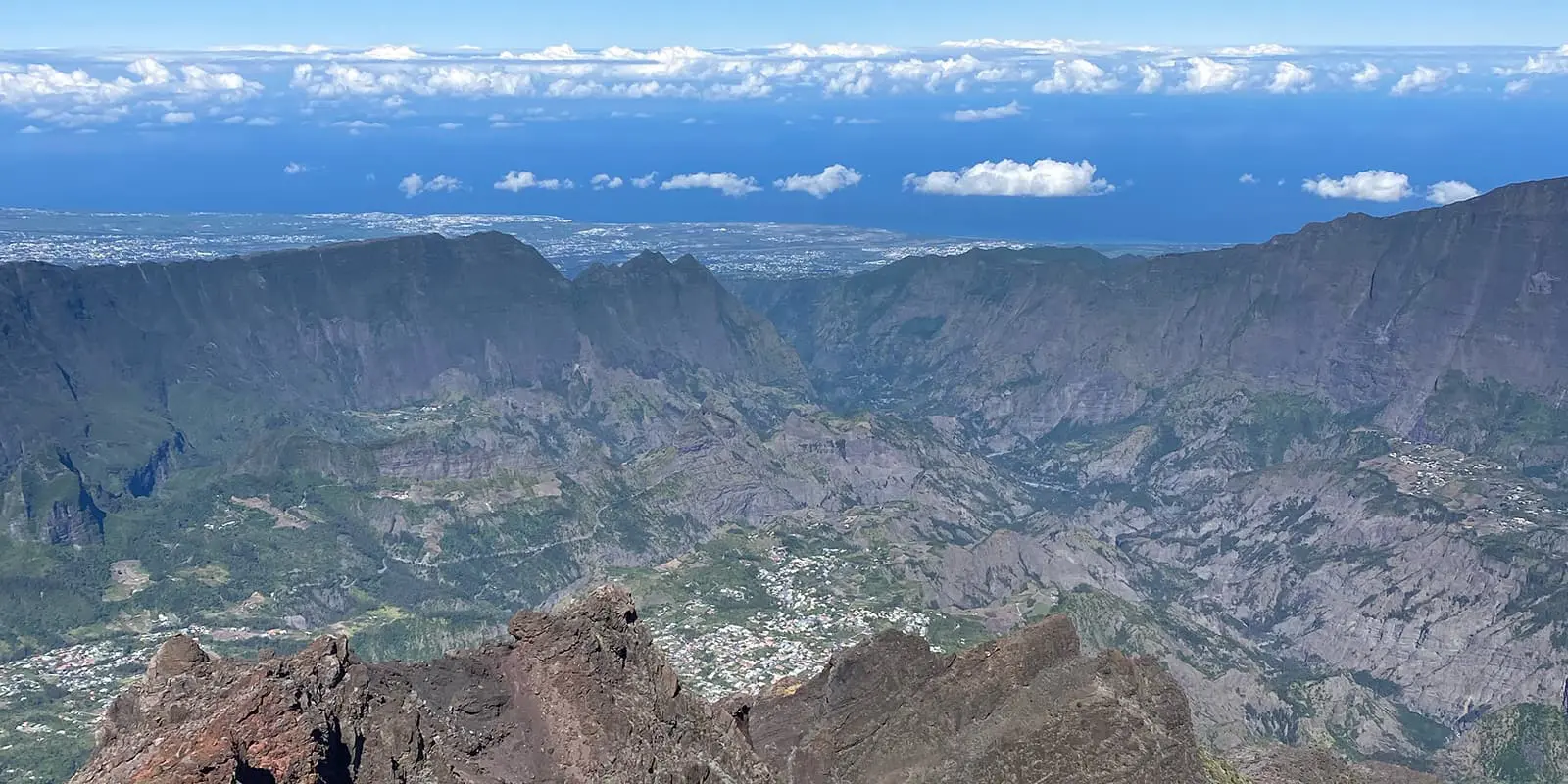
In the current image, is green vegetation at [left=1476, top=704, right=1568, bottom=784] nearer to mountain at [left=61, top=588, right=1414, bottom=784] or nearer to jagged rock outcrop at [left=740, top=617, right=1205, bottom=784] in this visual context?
jagged rock outcrop at [left=740, top=617, right=1205, bottom=784]

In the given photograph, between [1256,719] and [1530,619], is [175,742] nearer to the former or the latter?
[1256,719]

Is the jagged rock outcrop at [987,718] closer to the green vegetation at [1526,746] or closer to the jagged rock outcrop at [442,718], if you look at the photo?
the jagged rock outcrop at [442,718]

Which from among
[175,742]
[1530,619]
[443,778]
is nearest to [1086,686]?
[443,778]

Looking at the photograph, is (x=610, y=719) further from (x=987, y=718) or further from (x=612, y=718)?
(x=987, y=718)

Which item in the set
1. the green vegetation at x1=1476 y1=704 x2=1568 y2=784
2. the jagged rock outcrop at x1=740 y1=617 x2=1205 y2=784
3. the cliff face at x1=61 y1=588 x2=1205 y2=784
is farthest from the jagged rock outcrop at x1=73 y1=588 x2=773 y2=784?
the green vegetation at x1=1476 y1=704 x2=1568 y2=784

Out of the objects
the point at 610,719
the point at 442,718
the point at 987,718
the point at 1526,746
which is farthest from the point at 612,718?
the point at 1526,746
